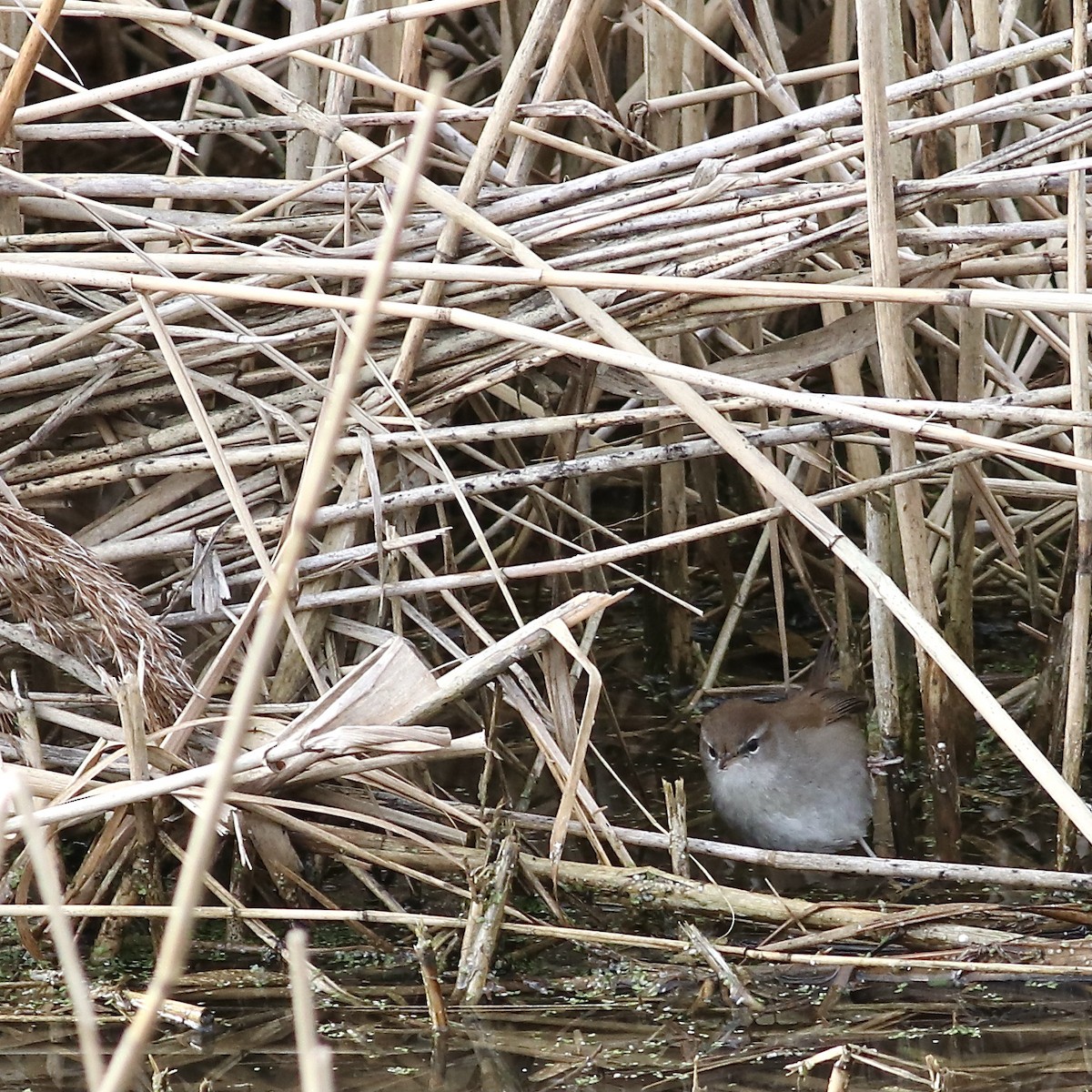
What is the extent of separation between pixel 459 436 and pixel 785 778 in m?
1.23

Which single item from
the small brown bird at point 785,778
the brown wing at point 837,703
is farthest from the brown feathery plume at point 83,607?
the brown wing at point 837,703

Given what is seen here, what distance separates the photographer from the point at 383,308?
240cm

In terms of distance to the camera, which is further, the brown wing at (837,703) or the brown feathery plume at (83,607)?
the brown wing at (837,703)

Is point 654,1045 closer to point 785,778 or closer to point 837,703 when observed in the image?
point 785,778

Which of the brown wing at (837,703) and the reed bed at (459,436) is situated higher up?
the reed bed at (459,436)

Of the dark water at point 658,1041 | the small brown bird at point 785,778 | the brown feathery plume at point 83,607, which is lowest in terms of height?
the small brown bird at point 785,778

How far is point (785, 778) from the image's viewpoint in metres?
3.55

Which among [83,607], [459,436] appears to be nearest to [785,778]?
[459,436]

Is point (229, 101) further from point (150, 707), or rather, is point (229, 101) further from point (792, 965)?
point (792, 965)

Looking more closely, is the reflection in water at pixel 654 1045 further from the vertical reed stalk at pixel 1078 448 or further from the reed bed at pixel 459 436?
the vertical reed stalk at pixel 1078 448

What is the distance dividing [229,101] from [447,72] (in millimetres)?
710

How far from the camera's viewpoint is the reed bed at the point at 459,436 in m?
2.52

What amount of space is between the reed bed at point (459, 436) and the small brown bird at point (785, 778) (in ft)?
0.33

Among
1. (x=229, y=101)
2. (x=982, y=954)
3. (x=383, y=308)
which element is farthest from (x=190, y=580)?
(x=229, y=101)
